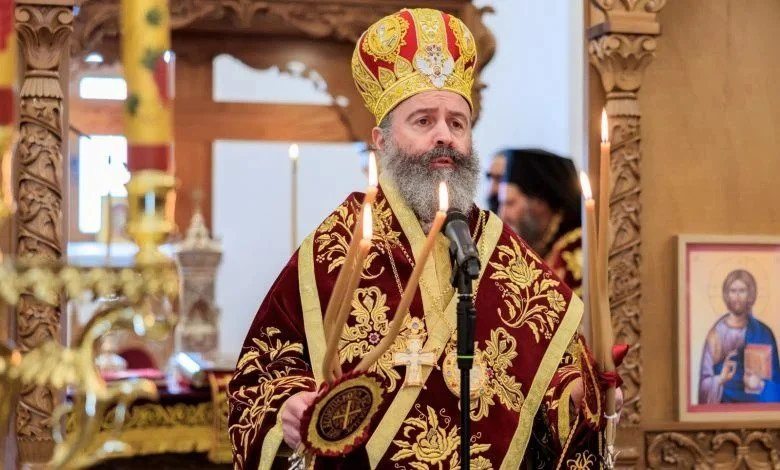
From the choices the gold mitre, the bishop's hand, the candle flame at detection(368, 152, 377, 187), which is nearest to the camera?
the candle flame at detection(368, 152, 377, 187)

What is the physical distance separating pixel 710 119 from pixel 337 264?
178 centimetres

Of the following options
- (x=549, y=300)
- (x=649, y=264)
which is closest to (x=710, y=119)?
(x=649, y=264)

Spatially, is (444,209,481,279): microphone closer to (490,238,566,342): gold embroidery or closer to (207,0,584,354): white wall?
(490,238,566,342): gold embroidery

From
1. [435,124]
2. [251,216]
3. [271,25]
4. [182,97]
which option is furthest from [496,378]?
[251,216]

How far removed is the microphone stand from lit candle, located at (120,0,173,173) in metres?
1.01

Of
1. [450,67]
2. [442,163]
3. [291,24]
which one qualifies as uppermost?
[291,24]

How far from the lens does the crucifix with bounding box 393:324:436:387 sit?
125 inches

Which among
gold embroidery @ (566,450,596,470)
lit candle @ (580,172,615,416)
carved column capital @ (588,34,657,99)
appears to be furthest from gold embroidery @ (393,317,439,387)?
carved column capital @ (588,34,657,99)

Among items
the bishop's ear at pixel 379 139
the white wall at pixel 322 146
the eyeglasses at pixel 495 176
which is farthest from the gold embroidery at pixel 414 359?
the white wall at pixel 322 146

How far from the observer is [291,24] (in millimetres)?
6152

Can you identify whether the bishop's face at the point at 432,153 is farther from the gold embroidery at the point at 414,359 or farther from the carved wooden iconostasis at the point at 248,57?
the carved wooden iconostasis at the point at 248,57

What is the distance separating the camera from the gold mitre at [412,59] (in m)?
3.40

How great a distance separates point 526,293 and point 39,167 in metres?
1.46

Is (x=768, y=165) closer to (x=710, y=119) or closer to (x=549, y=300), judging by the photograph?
(x=710, y=119)
